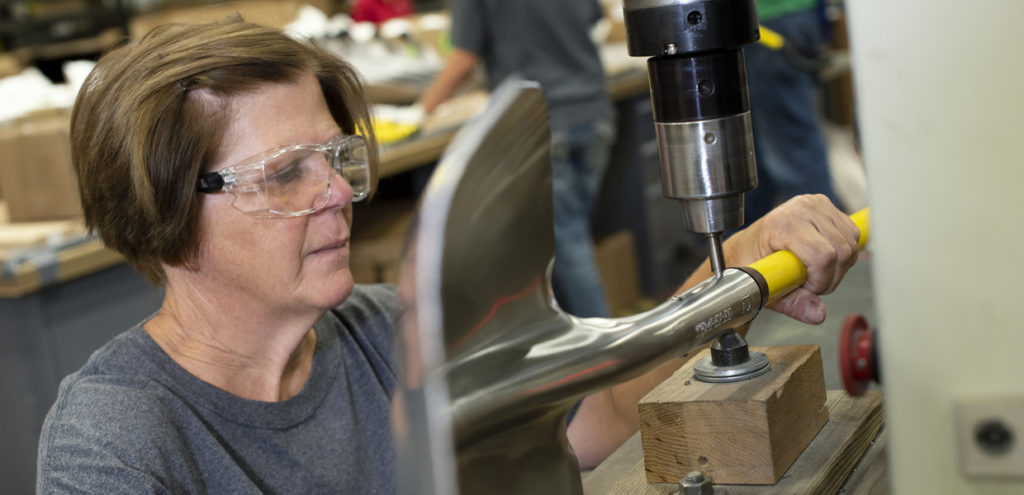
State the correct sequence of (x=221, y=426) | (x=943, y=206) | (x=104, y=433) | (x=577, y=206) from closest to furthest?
(x=943, y=206)
(x=104, y=433)
(x=221, y=426)
(x=577, y=206)

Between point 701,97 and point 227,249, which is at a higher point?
point 701,97

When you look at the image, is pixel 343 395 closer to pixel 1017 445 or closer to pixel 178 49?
pixel 178 49

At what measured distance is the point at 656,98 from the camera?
0.77 metres

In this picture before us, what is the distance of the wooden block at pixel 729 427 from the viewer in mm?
783

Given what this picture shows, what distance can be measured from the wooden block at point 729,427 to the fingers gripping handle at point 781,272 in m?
0.06

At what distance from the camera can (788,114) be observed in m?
3.47

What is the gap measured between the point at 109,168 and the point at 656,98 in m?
0.62

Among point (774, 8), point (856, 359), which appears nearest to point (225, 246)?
point (856, 359)

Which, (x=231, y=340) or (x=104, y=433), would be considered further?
(x=231, y=340)

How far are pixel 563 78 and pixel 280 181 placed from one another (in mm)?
2042

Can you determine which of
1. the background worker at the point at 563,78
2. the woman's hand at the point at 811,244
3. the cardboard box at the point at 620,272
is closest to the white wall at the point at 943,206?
the woman's hand at the point at 811,244

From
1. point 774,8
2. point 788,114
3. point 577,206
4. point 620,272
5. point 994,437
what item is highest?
point 774,8

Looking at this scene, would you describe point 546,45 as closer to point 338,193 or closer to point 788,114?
point 788,114

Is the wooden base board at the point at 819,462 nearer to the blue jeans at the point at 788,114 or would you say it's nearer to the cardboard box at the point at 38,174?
the cardboard box at the point at 38,174
